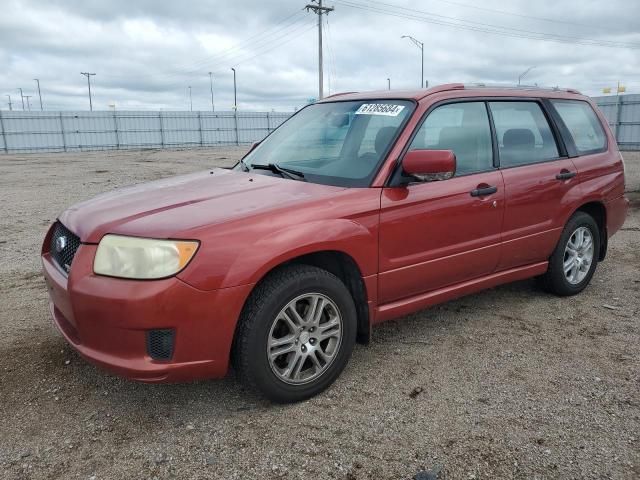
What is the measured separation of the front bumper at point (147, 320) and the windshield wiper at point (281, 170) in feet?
3.36

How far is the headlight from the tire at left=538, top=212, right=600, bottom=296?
3.19 m

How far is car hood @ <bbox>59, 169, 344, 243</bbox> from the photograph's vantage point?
2686 mm

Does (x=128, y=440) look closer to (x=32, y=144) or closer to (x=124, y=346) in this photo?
(x=124, y=346)

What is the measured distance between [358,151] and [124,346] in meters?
1.83

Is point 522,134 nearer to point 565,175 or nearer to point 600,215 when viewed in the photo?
point 565,175

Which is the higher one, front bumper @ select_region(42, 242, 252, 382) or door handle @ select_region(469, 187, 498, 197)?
door handle @ select_region(469, 187, 498, 197)

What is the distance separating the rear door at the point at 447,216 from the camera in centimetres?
326

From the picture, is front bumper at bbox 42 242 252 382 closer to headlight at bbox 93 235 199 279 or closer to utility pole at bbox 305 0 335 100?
headlight at bbox 93 235 199 279

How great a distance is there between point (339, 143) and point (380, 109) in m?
0.37

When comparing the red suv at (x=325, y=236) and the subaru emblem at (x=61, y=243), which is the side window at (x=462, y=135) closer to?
the red suv at (x=325, y=236)

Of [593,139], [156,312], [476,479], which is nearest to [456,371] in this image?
[476,479]

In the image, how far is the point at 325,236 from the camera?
291 cm

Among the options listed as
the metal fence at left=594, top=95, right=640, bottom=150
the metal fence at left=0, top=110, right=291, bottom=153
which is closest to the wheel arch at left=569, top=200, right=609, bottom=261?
the metal fence at left=594, top=95, right=640, bottom=150

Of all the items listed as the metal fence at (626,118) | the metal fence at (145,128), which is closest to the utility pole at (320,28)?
the metal fence at (145,128)
